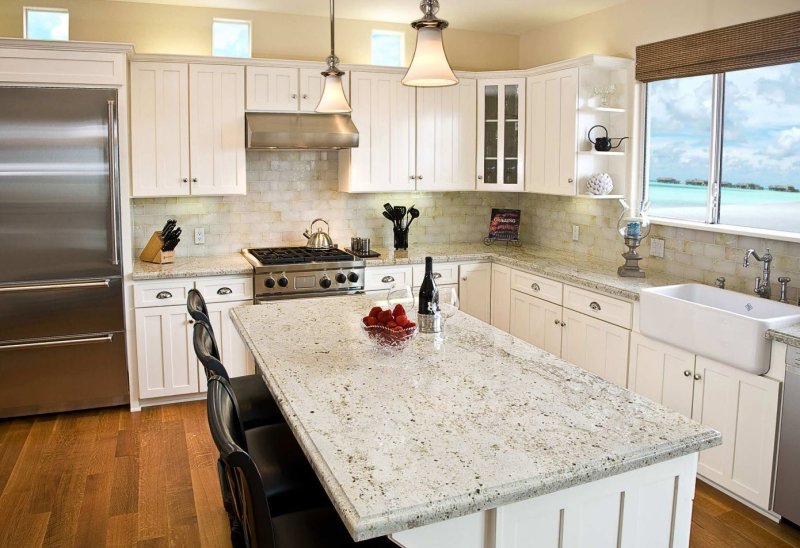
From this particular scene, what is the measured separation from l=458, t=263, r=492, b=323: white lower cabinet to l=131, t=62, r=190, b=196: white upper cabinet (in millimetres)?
2147

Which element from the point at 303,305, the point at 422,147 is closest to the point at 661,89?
the point at 422,147

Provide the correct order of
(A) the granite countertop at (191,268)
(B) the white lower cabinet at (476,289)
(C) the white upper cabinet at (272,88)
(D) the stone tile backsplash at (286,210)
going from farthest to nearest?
(B) the white lower cabinet at (476,289), (D) the stone tile backsplash at (286,210), (C) the white upper cabinet at (272,88), (A) the granite countertop at (191,268)

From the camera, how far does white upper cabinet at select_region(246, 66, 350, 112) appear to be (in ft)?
16.0

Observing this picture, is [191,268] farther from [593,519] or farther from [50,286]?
[593,519]

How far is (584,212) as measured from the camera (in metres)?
5.24

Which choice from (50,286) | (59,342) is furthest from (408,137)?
(59,342)

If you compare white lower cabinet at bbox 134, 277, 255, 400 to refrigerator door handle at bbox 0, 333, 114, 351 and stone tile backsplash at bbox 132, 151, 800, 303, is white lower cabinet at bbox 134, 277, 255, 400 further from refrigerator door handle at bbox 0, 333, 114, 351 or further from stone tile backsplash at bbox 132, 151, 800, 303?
stone tile backsplash at bbox 132, 151, 800, 303

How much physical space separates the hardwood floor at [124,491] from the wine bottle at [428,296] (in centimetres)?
133

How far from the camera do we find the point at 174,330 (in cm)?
461

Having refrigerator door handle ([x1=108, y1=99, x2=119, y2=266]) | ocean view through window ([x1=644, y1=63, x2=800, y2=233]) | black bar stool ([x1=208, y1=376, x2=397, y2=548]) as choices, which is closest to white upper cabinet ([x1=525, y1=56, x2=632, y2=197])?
ocean view through window ([x1=644, y1=63, x2=800, y2=233])

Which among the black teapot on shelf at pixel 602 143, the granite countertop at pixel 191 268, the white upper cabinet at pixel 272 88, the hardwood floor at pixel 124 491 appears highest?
the white upper cabinet at pixel 272 88

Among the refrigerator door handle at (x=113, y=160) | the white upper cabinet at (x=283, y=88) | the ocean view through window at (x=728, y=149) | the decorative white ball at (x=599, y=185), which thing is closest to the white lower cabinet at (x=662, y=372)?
the ocean view through window at (x=728, y=149)

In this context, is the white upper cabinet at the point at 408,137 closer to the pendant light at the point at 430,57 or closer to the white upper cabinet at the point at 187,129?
the white upper cabinet at the point at 187,129

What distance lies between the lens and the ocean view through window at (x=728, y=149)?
370 cm
